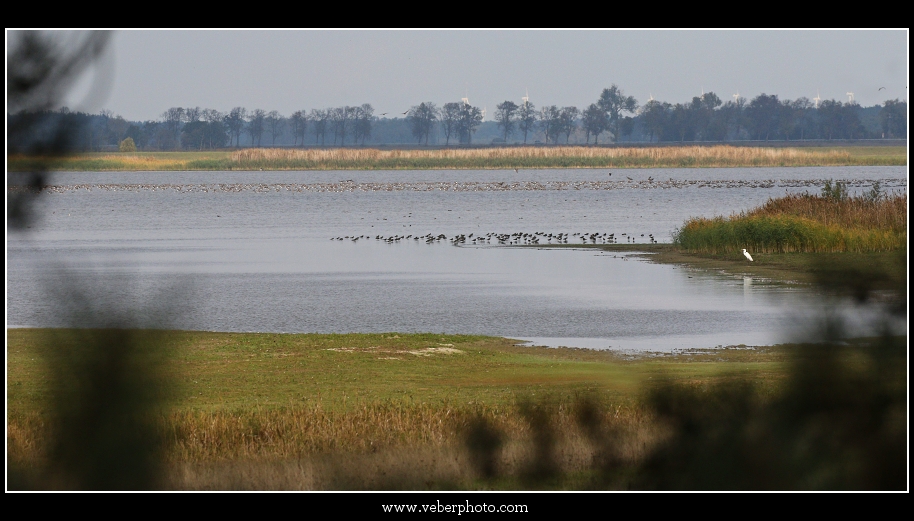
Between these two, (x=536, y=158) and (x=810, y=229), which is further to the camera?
(x=536, y=158)

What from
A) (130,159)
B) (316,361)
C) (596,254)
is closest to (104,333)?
(316,361)

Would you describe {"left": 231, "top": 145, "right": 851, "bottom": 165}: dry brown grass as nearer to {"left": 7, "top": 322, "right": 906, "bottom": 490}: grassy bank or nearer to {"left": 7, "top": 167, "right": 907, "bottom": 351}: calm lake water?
{"left": 7, "top": 167, "right": 907, "bottom": 351}: calm lake water

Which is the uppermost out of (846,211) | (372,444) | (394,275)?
(846,211)

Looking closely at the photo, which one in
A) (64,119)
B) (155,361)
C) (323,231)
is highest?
(64,119)

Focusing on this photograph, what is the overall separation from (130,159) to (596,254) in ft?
272

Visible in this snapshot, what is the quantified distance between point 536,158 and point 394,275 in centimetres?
10974

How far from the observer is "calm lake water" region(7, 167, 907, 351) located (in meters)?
20.2

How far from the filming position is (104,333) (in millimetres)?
5473

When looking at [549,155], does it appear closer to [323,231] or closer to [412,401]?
[323,231]

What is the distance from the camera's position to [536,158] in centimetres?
14250

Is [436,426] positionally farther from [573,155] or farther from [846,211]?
[573,155]

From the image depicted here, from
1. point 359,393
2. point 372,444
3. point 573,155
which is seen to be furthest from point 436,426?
point 573,155

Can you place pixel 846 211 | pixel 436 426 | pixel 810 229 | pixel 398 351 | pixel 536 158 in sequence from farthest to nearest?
pixel 536 158, pixel 846 211, pixel 810 229, pixel 398 351, pixel 436 426

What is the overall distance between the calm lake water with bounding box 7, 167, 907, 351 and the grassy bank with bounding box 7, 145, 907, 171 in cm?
5813
